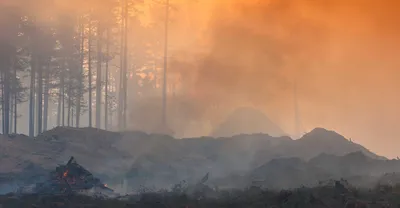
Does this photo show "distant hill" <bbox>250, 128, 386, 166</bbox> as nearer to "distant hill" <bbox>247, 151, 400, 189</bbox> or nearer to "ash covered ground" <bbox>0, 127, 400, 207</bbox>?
"ash covered ground" <bbox>0, 127, 400, 207</bbox>

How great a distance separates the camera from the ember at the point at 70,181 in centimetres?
2425

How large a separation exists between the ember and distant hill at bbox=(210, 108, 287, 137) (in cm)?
2586

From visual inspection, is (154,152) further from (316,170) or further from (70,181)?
(316,170)

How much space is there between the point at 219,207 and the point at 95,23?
120 feet

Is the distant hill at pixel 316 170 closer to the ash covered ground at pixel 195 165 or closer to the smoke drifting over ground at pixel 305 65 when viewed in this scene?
the ash covered ground at pixel 195 165

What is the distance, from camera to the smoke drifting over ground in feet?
197

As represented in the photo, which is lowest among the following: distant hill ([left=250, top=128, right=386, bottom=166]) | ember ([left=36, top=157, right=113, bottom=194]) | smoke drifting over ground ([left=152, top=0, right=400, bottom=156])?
ember ([left=36, top=157, right=113, bottom=194])

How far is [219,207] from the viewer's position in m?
17.4

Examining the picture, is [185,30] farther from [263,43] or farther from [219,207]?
[219,207]

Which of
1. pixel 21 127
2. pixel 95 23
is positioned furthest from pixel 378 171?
pixel 21 127

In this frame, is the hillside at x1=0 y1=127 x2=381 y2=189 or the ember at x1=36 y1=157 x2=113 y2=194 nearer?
the ember at x1=36 y1=157 x2=113 y2=194

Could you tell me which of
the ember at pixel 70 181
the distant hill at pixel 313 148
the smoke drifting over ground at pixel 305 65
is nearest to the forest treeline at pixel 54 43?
the smoke drifting over ground at pixel 305 65

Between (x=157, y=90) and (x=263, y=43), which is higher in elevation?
(x=263, y=43)

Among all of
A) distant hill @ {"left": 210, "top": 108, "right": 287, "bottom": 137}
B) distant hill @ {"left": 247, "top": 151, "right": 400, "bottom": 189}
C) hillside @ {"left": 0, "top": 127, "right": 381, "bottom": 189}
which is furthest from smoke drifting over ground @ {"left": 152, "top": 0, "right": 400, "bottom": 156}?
distant hill @ {"left": 247, "top": 151, "right": 400, "bottom": 189}
